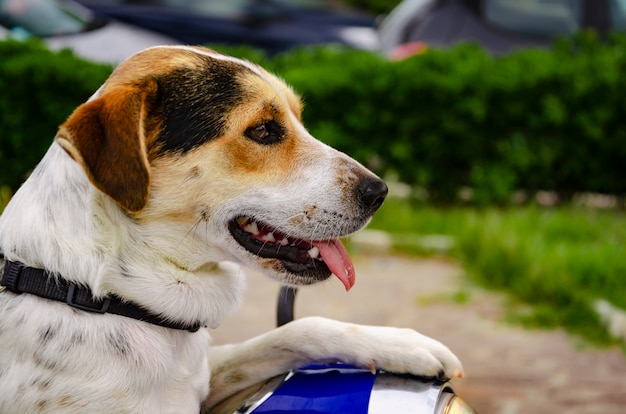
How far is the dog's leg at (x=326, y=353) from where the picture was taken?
2.39 meters

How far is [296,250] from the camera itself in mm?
2807

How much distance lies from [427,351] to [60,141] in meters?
1.21

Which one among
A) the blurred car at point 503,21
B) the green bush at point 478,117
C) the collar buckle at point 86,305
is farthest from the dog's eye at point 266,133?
the blurred car at point 503,21

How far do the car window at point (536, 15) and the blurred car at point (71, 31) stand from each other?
3.89 meters

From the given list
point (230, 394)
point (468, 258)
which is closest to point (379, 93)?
point (468, 258)

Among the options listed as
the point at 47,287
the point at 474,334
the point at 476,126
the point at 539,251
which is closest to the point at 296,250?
the point at 47,287

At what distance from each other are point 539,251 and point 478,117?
78.3 inches

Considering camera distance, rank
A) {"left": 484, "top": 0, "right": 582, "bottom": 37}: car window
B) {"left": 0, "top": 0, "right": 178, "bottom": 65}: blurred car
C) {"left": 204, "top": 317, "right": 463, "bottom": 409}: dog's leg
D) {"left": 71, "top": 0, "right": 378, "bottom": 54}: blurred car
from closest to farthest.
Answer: {"left": 204, "top": 317, "right": 463, "bottom": 409}: dog's leg
{"left": 0, "top": 0, "right": 178, "bottom": 65}: blurred car
{"left": 484, "top": 0, "right": 582, "bottom": 37}: car window
{"left": 71, "top": 0, "right": 378, "bottom": 54}: blurred car

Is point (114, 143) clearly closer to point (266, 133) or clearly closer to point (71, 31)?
point (266, 133)

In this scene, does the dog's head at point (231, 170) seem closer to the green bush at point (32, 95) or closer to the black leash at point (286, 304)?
the black leash at point (286, 304)

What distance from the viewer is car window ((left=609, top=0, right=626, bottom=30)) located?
9516mm

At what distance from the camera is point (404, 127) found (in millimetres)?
8062

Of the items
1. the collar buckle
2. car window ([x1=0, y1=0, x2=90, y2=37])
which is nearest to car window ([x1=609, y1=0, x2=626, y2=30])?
car window ([x1=0, y1=0, x2=90, y2=37])

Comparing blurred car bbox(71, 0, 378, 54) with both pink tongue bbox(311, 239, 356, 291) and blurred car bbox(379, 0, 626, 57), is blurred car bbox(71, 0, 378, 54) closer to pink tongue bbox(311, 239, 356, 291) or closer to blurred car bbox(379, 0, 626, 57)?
blurred car bbox(379, 0, 626, 57)
